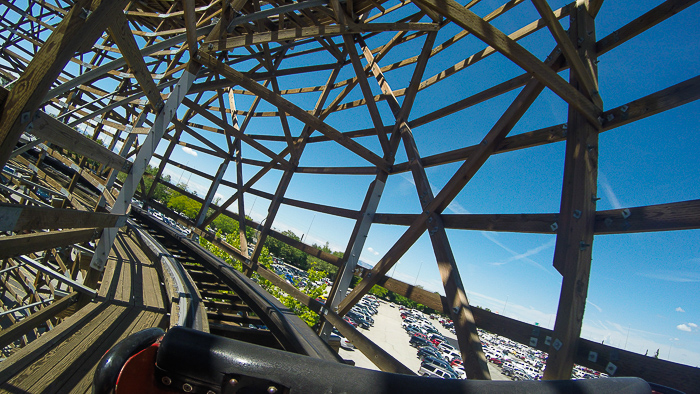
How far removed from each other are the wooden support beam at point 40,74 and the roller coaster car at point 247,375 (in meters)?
1.50

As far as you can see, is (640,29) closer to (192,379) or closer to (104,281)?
(192,379)

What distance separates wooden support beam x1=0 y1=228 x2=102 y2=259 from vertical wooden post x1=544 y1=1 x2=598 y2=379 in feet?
9.39

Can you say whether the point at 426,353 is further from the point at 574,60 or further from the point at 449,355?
the point at 574,60

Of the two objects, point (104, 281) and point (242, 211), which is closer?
point (104, 281)

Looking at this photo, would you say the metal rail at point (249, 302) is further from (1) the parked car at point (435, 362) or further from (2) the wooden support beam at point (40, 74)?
(1) the parked car at point (435, 362)

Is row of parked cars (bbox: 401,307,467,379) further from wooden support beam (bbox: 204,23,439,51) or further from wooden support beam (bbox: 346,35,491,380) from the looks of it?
wooden support beam (bbox: 204,23,439,51)

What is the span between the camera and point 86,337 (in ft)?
5.92

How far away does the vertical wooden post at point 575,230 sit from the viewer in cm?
177

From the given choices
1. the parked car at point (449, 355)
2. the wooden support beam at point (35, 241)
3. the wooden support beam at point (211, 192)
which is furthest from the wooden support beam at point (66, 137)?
the parked car at point (449, 355)

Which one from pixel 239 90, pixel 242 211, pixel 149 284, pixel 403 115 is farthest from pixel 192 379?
pixel 239 90

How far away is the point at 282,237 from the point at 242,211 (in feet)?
4.50

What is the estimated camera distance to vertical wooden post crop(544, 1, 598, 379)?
177 centimetres

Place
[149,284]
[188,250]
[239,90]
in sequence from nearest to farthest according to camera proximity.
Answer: [149,284] → [188,250] → [239,90]

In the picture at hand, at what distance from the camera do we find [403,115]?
374 cm
